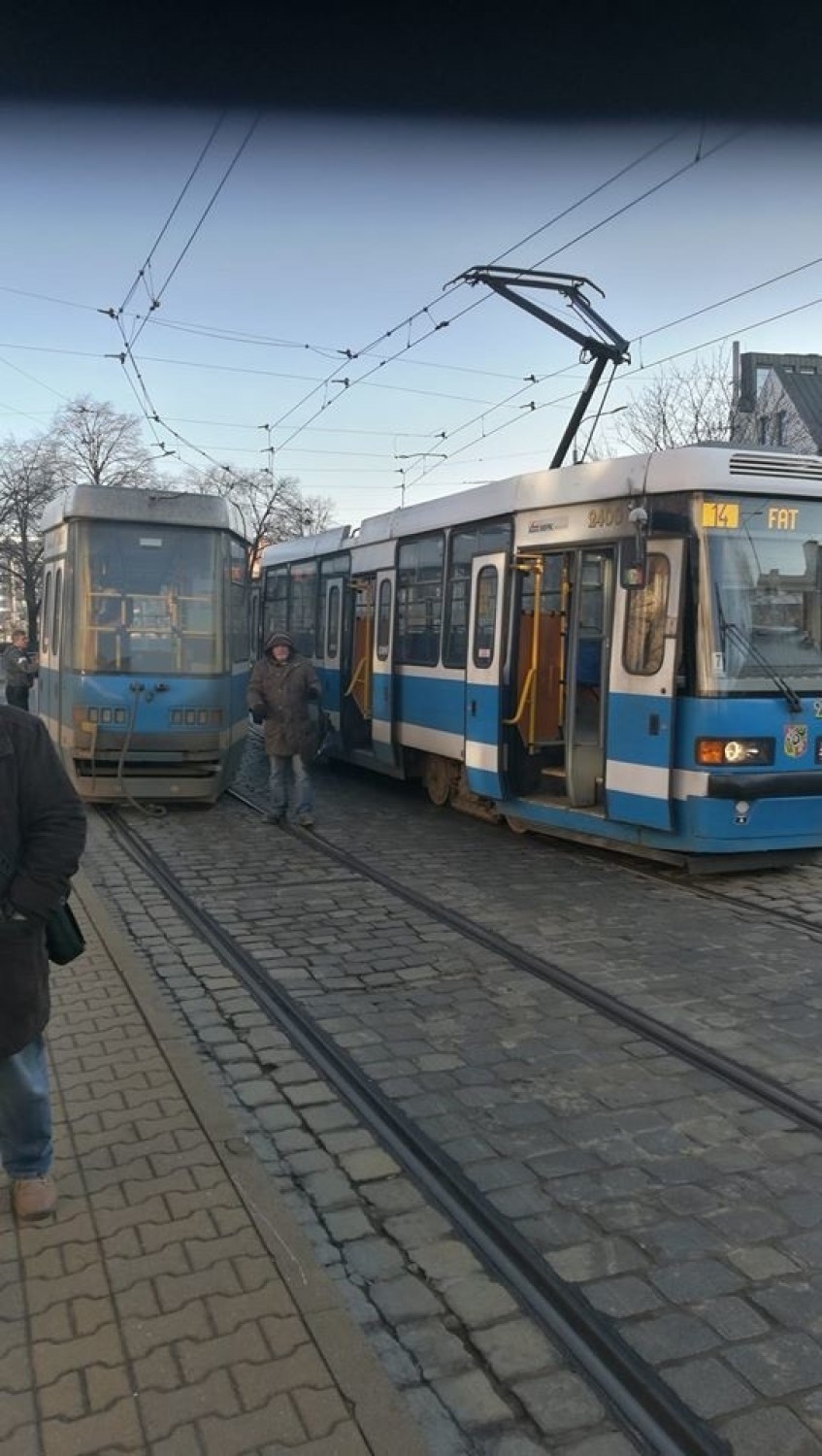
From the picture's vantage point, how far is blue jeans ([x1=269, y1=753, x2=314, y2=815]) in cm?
1045

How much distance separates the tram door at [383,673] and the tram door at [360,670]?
345 millimetres

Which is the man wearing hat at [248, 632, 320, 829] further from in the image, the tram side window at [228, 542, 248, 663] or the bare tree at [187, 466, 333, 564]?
the bare tree at [187, 466, 333, 564]

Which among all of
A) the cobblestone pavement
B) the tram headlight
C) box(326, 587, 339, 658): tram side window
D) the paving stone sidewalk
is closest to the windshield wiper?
the tram headlight

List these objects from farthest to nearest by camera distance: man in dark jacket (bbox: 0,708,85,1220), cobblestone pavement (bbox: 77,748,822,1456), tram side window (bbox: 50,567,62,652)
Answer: tram side window (bbox: 50,567,62,652) → man in dark jacket (bbox: 0,708,85,1220) → cobblestone pavement (bbox: 77,748,822,1456)

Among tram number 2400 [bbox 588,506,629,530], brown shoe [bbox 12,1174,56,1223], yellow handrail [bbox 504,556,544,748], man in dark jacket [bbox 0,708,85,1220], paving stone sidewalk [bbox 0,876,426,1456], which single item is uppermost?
tram number 2400 [bbox 588,506,629,530]

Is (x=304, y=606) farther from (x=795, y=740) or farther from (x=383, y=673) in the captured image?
(x=795, y=740)

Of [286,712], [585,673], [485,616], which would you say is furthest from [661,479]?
[286,712]

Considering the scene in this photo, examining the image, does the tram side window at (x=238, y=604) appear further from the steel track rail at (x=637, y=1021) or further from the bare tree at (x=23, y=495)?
the bare tree at (x=23, y=495)

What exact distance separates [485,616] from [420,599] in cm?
192

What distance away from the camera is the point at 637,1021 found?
5176 mm

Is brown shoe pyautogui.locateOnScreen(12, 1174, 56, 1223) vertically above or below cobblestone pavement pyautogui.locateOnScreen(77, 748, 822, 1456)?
above

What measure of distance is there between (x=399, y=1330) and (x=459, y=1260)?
386 millimetres

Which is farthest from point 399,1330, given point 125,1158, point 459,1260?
point 125,1158

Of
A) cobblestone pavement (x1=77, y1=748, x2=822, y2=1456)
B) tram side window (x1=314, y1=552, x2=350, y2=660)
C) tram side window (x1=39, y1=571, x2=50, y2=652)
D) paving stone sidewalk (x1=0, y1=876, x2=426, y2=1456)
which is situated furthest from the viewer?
tram side window (x1=314, y1=552, x2=350, y2=660)
